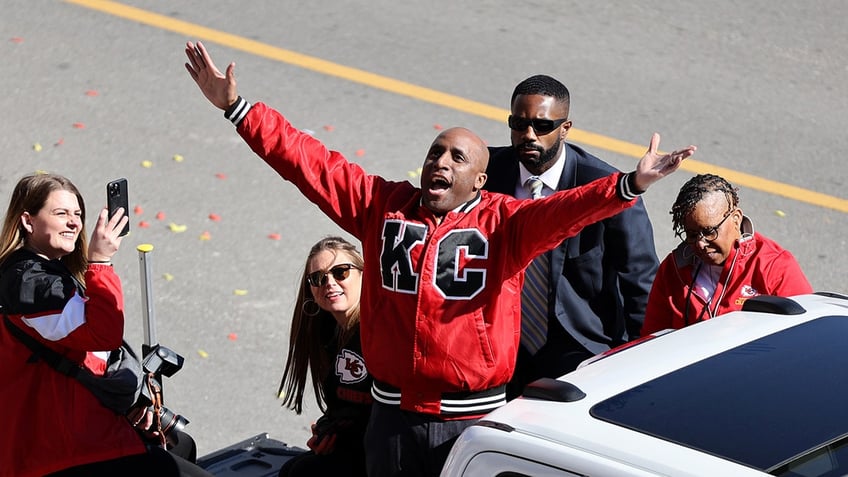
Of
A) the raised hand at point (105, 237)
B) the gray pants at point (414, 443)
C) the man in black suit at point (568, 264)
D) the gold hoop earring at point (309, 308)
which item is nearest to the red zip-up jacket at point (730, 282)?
the man in black suit at point (568, 264)

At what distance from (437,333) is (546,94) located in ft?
4.96

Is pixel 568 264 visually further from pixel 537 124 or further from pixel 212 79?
pixel 212 79

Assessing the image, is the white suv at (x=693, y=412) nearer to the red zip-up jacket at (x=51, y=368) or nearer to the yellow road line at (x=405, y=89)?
the red zip-up jacket at (x=51, y=368)

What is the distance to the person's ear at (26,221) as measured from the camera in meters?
4.71

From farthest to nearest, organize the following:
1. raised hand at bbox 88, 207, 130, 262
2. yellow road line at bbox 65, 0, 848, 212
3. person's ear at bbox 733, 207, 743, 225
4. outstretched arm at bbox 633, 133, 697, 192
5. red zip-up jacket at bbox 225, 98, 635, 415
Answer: yellow road line at bbox 65, 0, 848, 212 < person's ear at bbox 733, 207, 743, 225 < raised hand at bbox 88, 207, 130, 262 < red zip-up jacket at bbox 225, 98, 635, 415 < outstretched arm at bbox 633, 133, 697, 192

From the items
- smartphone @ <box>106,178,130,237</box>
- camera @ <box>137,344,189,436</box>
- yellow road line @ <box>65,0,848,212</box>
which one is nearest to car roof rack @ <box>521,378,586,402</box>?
smartphone @ <box>106,178,130,237</box>

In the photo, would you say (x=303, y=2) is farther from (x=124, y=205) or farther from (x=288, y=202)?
(x=124, y=205)

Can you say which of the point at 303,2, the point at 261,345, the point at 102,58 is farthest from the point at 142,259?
the point at 303,2

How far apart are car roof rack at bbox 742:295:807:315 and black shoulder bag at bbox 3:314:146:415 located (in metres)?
2.23

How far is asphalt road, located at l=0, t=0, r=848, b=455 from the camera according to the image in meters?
8.05

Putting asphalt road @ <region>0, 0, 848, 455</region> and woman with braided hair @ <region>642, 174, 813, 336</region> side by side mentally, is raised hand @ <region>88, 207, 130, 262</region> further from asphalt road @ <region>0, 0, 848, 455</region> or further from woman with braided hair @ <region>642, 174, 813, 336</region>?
asphalt road @ <region>0, 0, 848, 455</region>

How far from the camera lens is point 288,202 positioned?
899 centimetres

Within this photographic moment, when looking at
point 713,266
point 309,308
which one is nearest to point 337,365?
point 309,308

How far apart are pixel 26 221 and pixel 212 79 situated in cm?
86
